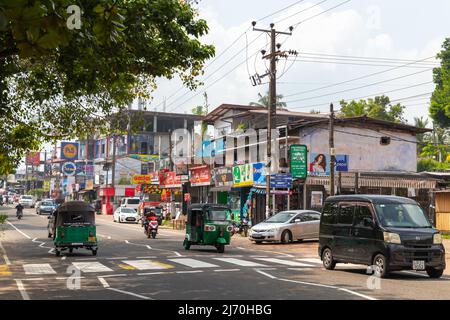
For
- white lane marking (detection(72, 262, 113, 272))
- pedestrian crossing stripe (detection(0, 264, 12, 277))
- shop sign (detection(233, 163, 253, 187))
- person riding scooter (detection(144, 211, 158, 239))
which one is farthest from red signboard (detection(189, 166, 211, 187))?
pedestrian crossing stripe (detection(0, 264, 12, 277))

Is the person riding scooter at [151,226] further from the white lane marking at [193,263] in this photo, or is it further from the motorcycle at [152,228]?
the white lane marking at [193,263]

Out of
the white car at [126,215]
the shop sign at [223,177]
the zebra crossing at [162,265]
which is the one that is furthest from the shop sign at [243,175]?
the zebra crossing at [162,265]

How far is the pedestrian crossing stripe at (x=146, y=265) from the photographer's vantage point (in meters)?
17.3

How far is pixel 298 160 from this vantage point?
118 ft

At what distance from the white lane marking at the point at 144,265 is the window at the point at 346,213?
5319 mm

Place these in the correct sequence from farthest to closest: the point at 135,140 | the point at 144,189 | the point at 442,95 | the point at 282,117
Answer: the point at 135,140 < the point at 144,189 < the point at 442,95 < the point at 282,117

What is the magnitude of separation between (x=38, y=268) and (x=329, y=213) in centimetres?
893

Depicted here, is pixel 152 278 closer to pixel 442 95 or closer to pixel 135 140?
pixel 442 95

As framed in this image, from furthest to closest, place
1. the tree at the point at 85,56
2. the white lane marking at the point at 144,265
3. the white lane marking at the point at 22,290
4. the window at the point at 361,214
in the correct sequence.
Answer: the white lane marking at the point at 144,265 → the window at the point at 361,214 → the white lane marking at the point at 22,290 → the tree at the point at 85,56

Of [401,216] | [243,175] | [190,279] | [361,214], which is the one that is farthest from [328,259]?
[243,175]

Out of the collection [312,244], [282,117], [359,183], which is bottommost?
[312,244]
